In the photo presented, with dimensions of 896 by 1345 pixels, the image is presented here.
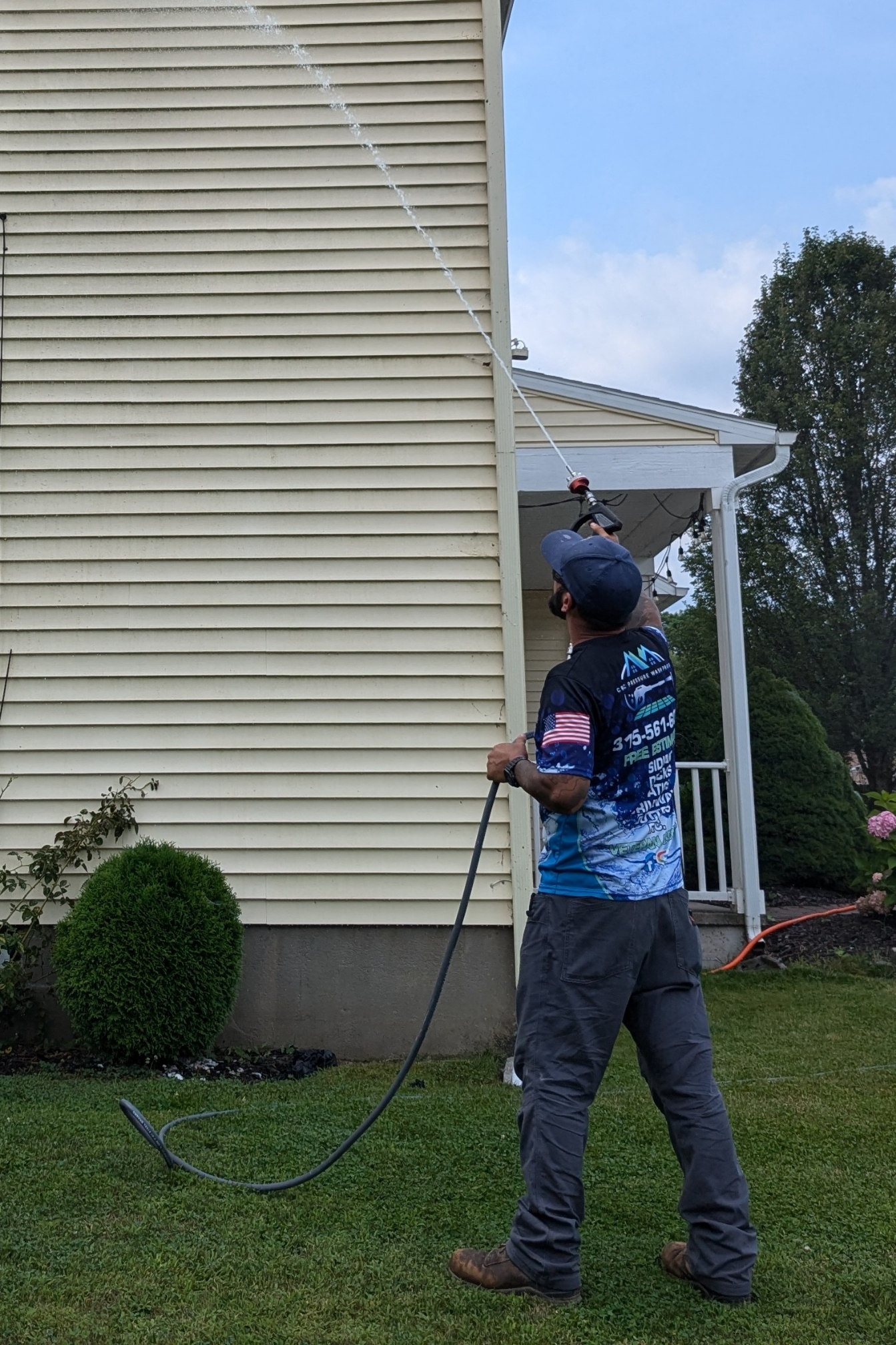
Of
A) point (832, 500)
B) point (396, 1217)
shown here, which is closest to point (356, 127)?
point (396, 1217)

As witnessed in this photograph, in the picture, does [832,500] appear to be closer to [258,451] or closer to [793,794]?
[793,794]

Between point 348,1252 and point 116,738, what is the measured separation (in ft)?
9.47

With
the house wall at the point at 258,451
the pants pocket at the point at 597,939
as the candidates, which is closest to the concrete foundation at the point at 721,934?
the house wall at the point at 258,451

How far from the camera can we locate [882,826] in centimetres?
730

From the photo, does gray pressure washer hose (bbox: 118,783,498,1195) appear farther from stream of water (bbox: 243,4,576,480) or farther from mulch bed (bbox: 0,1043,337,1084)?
stream of water (bbox: 243,4,576,480)

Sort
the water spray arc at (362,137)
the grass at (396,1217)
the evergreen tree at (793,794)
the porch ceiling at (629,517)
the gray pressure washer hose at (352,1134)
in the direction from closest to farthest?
the grass at (396,1217) < the gray pressure washer hose at (352,1134) < the water spray arc at (362,137) < the porch ceiling at (629,517) < the evergreen tree at (793,794)

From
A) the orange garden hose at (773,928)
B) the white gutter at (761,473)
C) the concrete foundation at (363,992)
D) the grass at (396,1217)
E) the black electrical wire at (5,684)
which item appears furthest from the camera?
the white gutter at (761,473)

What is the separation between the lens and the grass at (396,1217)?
89.6 inches

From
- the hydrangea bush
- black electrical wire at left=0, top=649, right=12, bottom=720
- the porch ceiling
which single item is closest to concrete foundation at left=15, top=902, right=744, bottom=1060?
black electrical wire at left=0, top=649, right=12, bottom=720

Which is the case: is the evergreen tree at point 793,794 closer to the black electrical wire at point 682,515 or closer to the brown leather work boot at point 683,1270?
the black electrical wire at point 682,515

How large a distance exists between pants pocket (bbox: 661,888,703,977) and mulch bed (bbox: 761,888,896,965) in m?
4.58

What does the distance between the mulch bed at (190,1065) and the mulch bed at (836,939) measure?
339 centimetres

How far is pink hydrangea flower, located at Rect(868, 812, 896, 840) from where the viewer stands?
7.30m

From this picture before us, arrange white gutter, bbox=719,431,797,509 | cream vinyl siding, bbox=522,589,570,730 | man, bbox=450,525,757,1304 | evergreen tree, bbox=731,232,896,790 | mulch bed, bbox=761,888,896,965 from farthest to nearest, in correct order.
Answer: evergreen tree, bbox=731,232,896,790 → cream vinyl siding, bbox=522,589,570,730 → white gutter, bbox=719,431,797,509 → mulch bed, bbox=761,888,896,965 → man, bbox=450,525,757,1304
